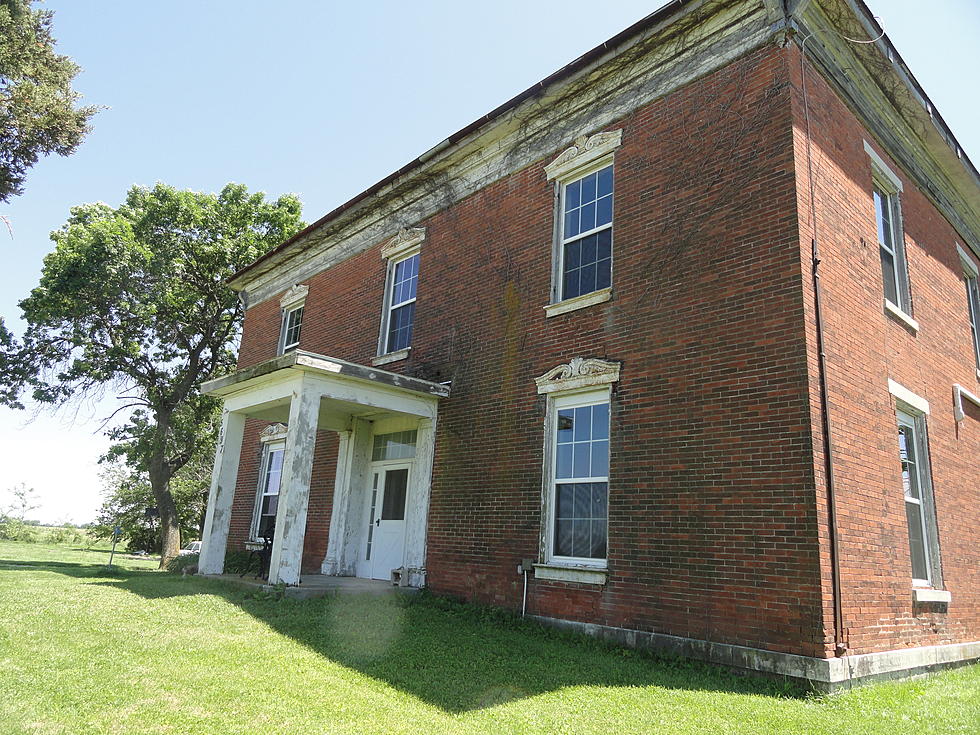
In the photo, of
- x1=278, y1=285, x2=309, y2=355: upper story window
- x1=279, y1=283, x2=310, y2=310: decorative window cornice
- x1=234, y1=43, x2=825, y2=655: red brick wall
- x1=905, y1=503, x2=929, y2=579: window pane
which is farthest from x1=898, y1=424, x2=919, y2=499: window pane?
x1=279, y1=283, x2=310, y2=310: decorative window cornice

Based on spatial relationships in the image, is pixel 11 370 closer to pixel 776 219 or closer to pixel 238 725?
pixel 238 725

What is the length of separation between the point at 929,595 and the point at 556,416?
16.3ft

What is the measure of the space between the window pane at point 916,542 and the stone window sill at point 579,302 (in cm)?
467

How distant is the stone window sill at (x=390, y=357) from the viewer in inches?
484

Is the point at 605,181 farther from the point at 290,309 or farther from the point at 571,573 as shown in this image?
the point at 290,309

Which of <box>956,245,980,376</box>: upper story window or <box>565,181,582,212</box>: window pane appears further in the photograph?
<box>956,245,980,376</box>: upper story window

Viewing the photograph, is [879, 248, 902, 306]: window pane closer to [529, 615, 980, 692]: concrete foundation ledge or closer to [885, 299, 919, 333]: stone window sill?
[885, 299, 919, 333]: stone window sill

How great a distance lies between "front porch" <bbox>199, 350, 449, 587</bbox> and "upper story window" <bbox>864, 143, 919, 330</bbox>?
6.89 m

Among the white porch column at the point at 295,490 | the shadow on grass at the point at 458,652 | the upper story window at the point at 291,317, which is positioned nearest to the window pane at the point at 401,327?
the white porch column at the point at 295,490

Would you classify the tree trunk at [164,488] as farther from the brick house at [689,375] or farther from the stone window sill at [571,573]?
the stone window sill at [571,573]

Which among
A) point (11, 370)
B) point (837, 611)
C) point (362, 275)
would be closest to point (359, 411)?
point (362, 275)

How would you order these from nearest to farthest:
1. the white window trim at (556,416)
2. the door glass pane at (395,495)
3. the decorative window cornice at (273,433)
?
1. the white window trim at (556,416)
2. the door glass pane at (395,495)
3. the decorative window cornice at (273,433)

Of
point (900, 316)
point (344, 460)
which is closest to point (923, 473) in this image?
point (900, 316)

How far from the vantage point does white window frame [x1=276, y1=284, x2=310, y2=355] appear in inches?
632
